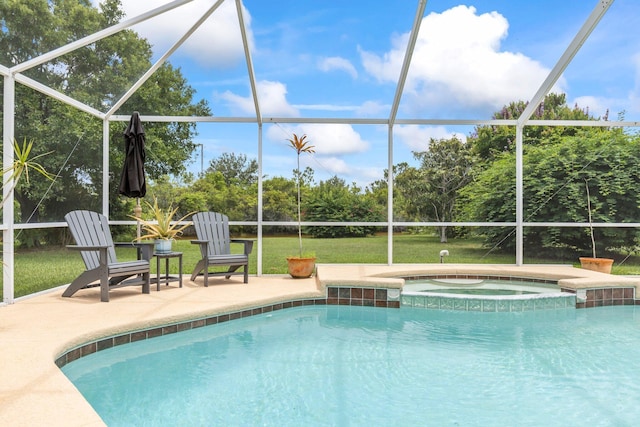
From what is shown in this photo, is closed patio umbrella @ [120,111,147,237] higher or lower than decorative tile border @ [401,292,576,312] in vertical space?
higher

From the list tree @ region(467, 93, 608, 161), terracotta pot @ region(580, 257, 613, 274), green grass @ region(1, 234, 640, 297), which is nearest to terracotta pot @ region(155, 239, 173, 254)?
green grass @ region(1, 234, 640, 297)

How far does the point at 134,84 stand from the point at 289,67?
22.4ft

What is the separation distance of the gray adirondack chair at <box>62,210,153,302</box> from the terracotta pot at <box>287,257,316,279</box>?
2037 mm

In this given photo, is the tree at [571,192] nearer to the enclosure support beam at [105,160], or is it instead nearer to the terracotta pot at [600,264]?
the terracotta pot at [600,264]

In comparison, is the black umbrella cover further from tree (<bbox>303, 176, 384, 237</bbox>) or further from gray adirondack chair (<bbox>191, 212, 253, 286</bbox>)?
tree (<bbox>303, 176, 384, 237</bbox>)

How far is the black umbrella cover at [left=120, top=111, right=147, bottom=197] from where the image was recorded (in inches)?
228

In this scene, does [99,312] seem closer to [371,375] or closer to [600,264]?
[371,375]

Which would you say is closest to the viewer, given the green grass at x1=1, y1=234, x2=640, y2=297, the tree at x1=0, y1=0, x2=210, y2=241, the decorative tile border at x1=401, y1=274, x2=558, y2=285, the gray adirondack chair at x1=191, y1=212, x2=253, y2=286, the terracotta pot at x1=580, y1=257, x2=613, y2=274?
the tree at x1=0, y1=0, x2=210, y2=241

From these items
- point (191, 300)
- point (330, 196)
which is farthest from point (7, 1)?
point (330, 196)

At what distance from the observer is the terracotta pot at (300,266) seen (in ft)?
21.3

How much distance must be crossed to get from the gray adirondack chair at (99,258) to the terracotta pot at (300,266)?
2.04 metres

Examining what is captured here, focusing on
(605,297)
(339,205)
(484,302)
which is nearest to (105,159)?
(339,205)

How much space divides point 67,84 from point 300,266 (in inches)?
152

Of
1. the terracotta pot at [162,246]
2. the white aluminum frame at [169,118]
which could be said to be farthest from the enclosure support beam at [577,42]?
the terracotta pot at [162,246]
